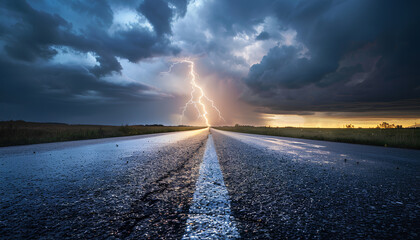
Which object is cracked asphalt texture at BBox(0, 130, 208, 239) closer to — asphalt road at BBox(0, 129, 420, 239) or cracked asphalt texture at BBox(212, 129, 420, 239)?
asphalt road at BBox(0, 129, 420, 239)

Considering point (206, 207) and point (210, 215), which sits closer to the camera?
point (210, 215)

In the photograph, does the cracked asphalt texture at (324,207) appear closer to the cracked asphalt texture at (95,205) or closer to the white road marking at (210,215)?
the white road marking at (210,215)

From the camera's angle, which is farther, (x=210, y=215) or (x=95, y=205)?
(x=95, y=205)

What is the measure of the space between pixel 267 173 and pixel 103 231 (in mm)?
2421

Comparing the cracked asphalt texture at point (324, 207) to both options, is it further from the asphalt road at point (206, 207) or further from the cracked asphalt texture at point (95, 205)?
the cracked asphalt texture at point (95, 205)

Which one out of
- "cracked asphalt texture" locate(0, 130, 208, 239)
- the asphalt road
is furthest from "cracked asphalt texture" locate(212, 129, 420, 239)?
"cracked asphalt texture" locate(0, 130, 208, 239)

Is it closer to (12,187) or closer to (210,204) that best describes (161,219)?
(210,204)

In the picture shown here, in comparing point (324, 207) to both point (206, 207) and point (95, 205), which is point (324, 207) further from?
point (95, 205)

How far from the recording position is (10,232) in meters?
1.25

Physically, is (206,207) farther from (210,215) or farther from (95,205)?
(95,205)

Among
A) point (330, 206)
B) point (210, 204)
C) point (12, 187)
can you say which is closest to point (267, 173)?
point (330, 206)

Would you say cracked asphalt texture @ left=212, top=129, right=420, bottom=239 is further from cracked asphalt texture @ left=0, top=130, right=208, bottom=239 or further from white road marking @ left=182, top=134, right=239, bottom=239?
cracked asphalt texture @ left=0, top=130, right=208, bottom=239

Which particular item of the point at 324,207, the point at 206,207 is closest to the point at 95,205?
the point at 206,207

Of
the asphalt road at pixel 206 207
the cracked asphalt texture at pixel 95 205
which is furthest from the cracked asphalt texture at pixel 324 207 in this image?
the cracked asphalt texture at pixel 95 205
